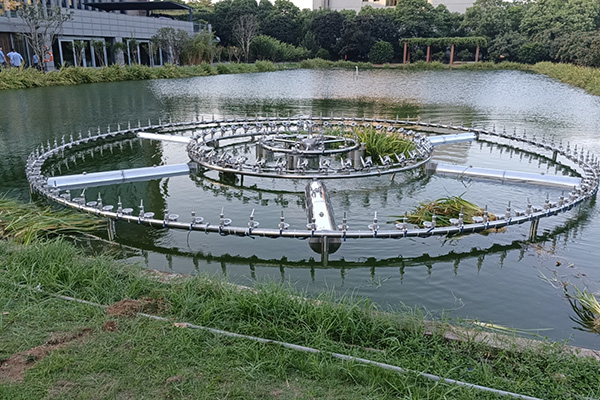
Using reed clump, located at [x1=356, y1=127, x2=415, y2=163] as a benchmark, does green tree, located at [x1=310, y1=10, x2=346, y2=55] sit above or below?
above

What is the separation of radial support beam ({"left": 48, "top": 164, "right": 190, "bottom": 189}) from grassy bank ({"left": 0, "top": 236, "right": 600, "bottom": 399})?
4322mm

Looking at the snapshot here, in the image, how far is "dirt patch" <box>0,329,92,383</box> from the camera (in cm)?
414

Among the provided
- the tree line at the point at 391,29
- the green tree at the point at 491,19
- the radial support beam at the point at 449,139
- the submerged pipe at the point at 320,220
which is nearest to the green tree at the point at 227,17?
the tree line at the point at 391,29

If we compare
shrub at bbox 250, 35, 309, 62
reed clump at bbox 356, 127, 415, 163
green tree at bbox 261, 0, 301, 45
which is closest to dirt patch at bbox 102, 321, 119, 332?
reed clump at bbox 356, 127, 415, 163

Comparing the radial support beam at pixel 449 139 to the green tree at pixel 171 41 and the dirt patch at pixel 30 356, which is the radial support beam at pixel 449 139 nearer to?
the dirt patch at pixel 30 356

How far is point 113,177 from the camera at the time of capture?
1037 centimetres

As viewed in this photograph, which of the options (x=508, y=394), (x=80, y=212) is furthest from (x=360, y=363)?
(x=80, y=212)

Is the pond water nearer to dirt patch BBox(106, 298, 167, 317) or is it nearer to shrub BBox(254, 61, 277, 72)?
dirt patch BBox(106, 298, 167, 317)

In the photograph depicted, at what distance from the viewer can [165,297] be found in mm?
5543

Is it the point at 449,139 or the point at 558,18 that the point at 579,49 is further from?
the point at 449,139

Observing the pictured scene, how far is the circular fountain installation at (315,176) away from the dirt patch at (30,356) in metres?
3.01

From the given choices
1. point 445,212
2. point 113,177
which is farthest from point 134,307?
point 113,177

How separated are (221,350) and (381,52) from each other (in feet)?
206

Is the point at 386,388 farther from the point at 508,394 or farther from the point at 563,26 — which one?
the point at 563,26
